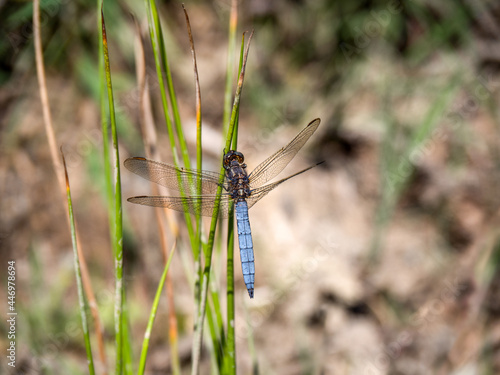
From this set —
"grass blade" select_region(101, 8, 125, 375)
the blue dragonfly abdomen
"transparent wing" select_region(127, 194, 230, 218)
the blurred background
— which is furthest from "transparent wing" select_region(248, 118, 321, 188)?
the blurred background

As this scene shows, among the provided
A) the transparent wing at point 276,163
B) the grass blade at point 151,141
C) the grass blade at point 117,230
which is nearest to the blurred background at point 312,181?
the grass blade at point 151,141

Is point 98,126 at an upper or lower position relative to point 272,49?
lower

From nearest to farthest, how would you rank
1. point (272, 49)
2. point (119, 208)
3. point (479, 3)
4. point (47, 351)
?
point (119, 208) → point (47, 351) → point (479, 3) → point (272, 49)

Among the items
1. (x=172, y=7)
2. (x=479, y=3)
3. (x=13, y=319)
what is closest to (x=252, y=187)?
(x=13, y=319)

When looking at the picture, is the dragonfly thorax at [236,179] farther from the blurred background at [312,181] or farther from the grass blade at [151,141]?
the blurred background at [312,181]

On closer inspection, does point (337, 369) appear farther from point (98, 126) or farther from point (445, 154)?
point (98, 126)

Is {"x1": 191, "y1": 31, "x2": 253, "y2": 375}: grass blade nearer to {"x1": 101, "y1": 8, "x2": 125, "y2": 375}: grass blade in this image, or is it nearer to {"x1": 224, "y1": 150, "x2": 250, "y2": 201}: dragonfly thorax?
{"x1": 101, "y1": 8, "x2": 125, "y2": 375}: grass blade

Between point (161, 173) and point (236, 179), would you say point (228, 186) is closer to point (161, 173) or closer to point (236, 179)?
point (236, 179)
